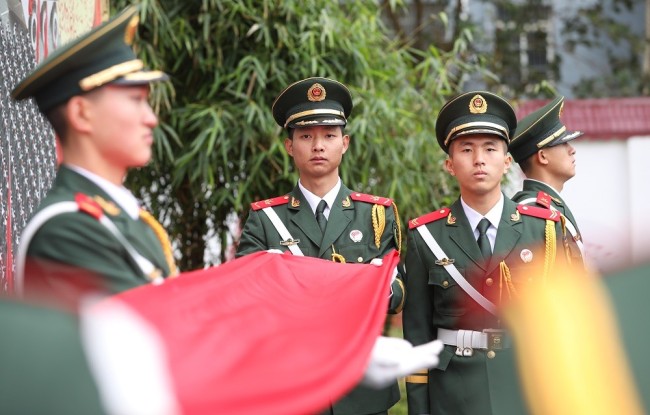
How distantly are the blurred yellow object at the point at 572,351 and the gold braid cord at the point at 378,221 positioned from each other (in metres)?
1.90

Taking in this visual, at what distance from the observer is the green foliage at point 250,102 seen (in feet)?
21.2

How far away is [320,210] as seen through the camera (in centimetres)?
466

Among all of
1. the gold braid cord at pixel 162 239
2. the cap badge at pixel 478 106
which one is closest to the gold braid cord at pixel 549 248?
the cap badge at pixel 478 106

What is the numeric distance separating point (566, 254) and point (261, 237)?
50.0 inches

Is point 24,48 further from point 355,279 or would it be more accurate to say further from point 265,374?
point 265,374

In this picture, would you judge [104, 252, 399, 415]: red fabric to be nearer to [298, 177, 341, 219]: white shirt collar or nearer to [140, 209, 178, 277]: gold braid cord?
[140, 209, 178, 277]: gold braid cord

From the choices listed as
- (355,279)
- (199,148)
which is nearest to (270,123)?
(199,148)

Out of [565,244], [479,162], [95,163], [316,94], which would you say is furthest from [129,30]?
[565,244]

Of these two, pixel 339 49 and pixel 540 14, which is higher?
pixel 540 14

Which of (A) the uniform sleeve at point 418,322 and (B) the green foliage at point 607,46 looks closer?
(A) the uniform sleeve at point 418,322

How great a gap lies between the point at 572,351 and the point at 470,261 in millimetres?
1630

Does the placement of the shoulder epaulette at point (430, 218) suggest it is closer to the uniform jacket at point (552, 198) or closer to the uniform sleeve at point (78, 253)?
the uniform jacket at point (552, 198)

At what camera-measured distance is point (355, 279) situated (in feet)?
11.5

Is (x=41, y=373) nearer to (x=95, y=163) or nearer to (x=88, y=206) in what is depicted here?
(x=88, y=206)
